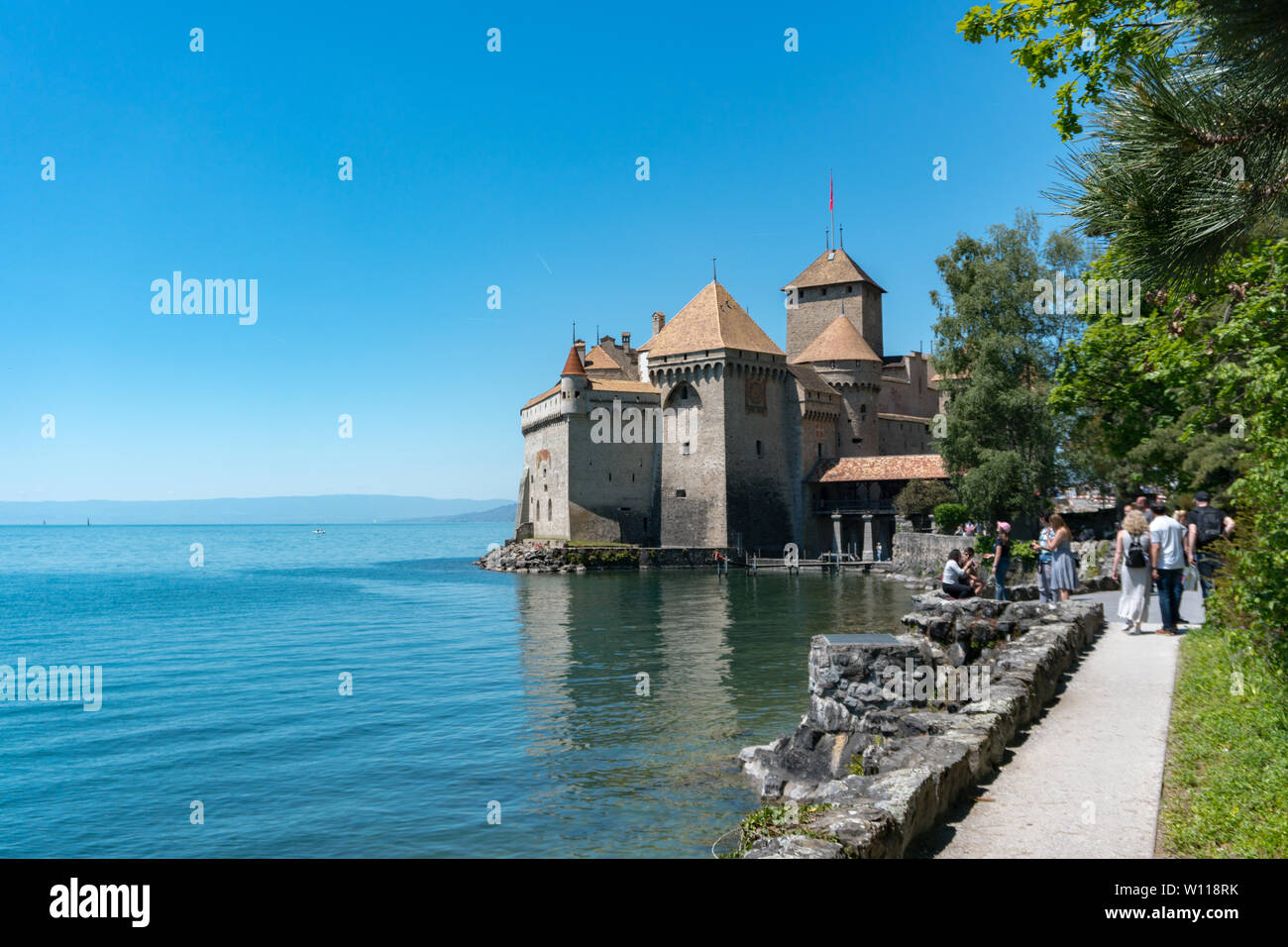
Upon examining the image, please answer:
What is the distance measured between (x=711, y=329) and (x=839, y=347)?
430 inches

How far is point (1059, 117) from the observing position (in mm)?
7180

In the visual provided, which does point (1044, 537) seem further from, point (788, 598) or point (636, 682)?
point (788, 598)

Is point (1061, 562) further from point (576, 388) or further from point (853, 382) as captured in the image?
point (853, 382)

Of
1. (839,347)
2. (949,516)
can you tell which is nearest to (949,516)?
(949,516)

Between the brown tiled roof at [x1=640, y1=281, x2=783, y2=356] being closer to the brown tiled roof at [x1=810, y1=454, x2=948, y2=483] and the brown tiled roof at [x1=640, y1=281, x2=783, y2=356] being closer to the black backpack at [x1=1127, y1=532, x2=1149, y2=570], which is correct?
the brown tiled roof at [x1=810, y1=454, x2=948, y2=483]

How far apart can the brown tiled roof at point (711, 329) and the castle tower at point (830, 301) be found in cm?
838

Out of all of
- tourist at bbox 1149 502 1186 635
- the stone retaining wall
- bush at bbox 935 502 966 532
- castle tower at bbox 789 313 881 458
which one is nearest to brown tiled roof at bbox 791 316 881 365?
castle tower at bbox 789 313 881 458

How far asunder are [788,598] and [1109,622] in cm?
2084

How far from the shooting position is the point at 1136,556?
526 inches

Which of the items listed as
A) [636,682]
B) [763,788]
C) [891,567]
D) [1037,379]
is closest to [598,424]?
[891,567]

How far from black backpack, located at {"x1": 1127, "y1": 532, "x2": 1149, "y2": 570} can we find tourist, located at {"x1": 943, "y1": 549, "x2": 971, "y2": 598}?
9.53 ft

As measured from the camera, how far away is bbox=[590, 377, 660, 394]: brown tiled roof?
177 ft

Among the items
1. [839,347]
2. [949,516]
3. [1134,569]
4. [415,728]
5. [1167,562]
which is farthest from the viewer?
[839,347]

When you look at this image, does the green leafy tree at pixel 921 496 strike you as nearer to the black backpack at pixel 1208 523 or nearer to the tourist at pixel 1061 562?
the tourist at pixel 1061 562
